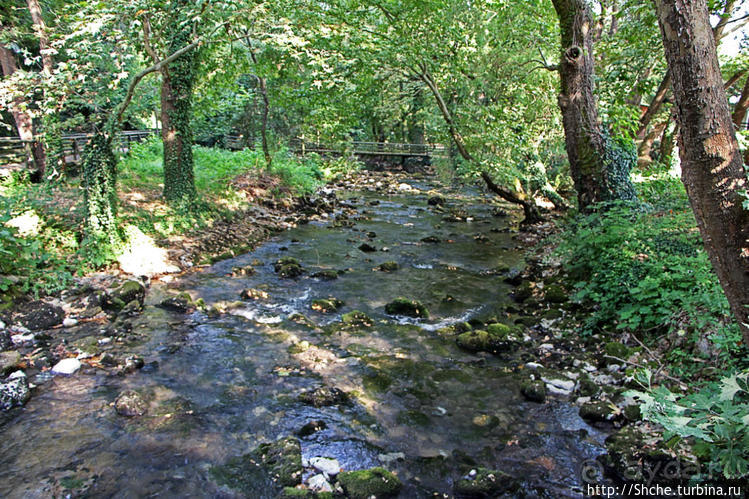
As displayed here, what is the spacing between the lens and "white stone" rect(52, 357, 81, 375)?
566cm

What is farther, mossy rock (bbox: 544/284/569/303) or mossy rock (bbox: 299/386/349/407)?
mossy rock (bbox: 544/284/569/303)

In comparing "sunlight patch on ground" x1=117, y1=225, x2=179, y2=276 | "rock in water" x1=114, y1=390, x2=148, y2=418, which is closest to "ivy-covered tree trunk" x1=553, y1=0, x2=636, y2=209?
"rock in water" x1=114, y1=390, x2=148, y2=418

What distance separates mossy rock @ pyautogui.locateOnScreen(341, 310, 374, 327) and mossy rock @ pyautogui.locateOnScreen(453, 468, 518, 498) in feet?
12.0

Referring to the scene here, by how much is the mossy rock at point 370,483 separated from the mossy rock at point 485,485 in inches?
21.2

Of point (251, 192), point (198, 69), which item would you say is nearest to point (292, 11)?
point (198, 69)

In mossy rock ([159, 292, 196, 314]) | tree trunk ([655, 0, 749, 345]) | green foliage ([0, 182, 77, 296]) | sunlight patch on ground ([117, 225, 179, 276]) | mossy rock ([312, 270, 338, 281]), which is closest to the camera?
tree trunk ([655, 0, 749, 345])

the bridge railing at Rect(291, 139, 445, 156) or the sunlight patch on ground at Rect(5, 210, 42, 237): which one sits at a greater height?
the bridge railing at Rect(291, 139, 445, 156)

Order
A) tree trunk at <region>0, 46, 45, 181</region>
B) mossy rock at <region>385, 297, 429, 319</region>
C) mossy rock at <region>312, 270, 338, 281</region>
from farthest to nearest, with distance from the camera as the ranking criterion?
tree trunk at <region>0, 46, 45, 181</region>, mossy rock at <region>312, 270, 338, 281</region>, mossy rock at <region>385, 297, 429, 319</region>

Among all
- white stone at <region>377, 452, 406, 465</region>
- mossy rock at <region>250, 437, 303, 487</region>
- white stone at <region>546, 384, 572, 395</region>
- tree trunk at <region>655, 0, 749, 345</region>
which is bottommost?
white stone at <region>377, 452, 406, 465</region>

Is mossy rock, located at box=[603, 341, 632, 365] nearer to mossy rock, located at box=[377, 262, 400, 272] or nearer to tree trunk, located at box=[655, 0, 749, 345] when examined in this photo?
tree trunk, located at box=[655, 0, 749, 345]

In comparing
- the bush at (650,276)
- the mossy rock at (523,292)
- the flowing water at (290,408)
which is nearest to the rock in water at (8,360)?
the flowing water at (290,408)

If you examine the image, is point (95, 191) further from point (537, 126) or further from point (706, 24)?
point (537, 126)

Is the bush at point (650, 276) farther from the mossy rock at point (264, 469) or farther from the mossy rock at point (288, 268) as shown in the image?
the mossy rock at point (288, 268)

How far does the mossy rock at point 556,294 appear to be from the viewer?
7.82 metres
